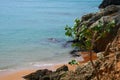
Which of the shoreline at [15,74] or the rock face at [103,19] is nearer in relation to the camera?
the shoreline at [15,74]

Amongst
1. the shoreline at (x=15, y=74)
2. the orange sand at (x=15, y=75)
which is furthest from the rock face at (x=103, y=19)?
the orange sand at (x=15, y=75)

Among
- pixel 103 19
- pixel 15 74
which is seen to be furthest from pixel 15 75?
pixel 103 19

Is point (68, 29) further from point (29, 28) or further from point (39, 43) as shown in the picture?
point (29, 28)

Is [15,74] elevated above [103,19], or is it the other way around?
[103,19]

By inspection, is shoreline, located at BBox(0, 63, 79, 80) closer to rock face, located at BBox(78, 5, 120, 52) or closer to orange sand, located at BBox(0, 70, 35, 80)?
orange sand, located at BBox(0, 70, 35, 80)

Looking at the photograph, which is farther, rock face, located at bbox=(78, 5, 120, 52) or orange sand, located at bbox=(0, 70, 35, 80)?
rock face, located at bbox=(78, 5, 120, 52)

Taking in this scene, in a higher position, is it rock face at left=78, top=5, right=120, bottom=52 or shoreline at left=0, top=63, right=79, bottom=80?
rock face at left=78, top=5, right=120, bottom=52

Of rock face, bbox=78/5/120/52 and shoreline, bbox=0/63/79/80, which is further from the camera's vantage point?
rock face, bbox=78/5/120/52

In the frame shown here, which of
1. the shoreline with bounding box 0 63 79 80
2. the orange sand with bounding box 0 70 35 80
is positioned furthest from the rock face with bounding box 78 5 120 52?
the orange sand with bounding box 0 70 35 80

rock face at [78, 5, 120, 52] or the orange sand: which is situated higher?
rock face at [78, 5, 120, 52]

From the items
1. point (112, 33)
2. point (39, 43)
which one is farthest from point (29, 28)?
point (112, 33)

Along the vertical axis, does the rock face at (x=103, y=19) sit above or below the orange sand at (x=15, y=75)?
above

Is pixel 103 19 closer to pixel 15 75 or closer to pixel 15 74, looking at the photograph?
pixel 15 74

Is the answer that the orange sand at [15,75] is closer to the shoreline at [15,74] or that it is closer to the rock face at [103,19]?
the shoreline at [15,74]
